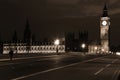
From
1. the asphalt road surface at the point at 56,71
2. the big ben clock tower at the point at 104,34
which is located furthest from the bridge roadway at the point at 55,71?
the big ben clock tower at the point at 104,34

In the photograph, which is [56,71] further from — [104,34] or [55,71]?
[104,34]

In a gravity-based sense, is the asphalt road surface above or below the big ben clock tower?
below

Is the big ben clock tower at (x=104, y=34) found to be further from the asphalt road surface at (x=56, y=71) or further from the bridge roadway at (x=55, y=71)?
the asphalt road surface at (x=56, y=71)

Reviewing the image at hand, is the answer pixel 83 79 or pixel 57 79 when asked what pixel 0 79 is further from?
pixel 83 79

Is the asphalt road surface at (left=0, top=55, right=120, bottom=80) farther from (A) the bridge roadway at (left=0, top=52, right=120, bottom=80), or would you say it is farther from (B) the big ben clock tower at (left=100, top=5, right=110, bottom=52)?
(B) the big ben clock tower at (left=100, top=5, right=110, bottom=52)

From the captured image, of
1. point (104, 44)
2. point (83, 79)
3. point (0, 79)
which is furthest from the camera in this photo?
point (104, 44)

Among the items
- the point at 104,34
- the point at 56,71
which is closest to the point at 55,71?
the point at 56,71

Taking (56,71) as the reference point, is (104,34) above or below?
above

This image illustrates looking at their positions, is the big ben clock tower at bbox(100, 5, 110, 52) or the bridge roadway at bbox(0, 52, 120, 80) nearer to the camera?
the bridge roadway at bbox(0, 52, 120, 80)

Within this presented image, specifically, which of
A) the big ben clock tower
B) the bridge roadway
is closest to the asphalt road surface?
the bridge roadway

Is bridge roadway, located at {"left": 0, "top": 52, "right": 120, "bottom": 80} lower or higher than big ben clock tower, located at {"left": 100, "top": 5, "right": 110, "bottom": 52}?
lower

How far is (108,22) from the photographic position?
196 m

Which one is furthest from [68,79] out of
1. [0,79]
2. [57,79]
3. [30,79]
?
[0,79]

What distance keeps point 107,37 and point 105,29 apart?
494 cm
